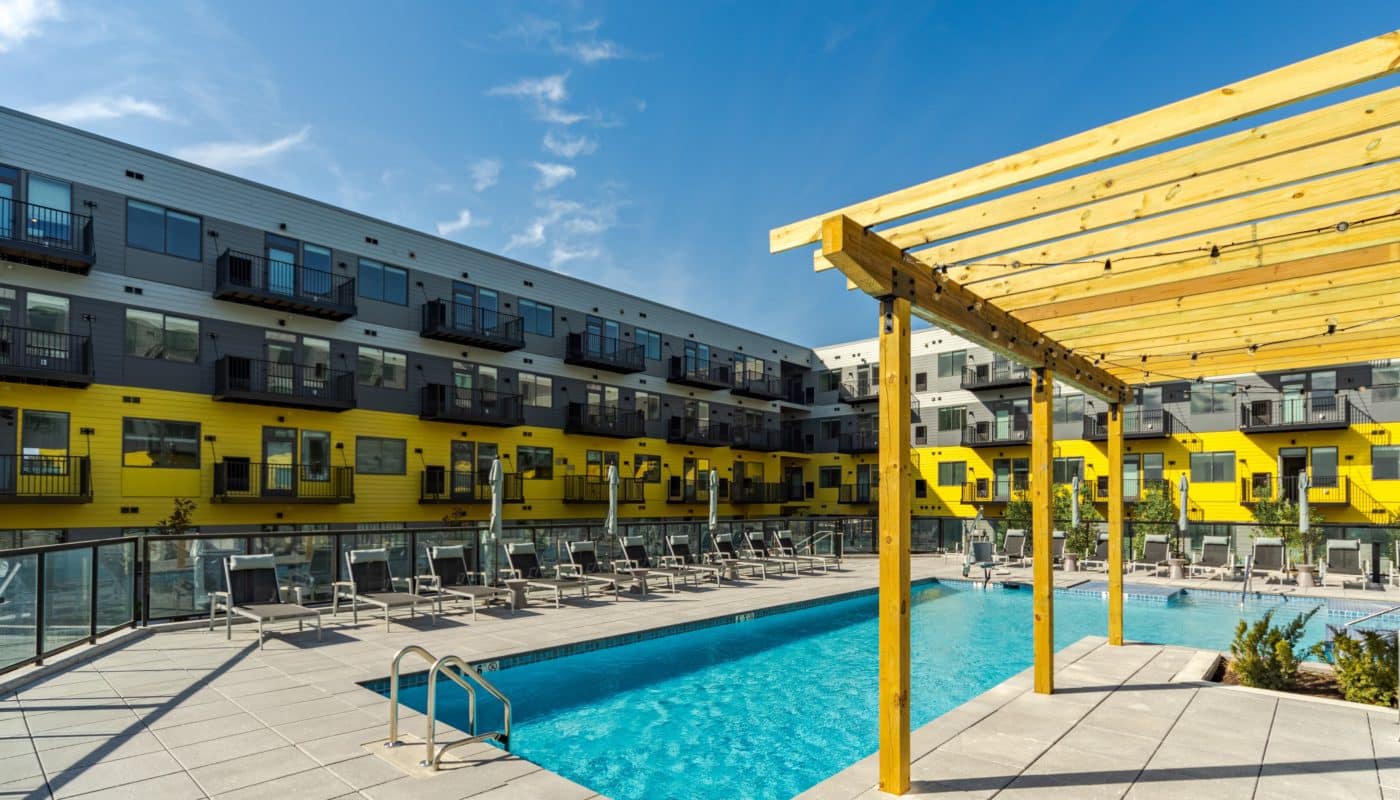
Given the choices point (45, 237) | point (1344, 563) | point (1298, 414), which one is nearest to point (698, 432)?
point (1298, 414)

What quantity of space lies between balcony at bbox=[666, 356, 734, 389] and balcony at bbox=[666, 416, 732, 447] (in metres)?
1.58

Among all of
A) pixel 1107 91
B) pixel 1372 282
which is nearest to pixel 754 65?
pixel 1107 91

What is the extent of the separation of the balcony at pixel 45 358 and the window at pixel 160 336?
1.06 meters

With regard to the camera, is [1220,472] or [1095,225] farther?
[1220,472]

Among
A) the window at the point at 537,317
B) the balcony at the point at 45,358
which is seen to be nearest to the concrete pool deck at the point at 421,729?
the balcony at the point at 45,358

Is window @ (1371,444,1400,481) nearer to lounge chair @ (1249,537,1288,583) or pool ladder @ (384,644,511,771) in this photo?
lounge chair @ (1249,537,1288,583)

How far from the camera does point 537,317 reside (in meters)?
27.4

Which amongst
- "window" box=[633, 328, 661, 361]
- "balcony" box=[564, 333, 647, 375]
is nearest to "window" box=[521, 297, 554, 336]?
"balcony" box=[564, 333, 647, 375]

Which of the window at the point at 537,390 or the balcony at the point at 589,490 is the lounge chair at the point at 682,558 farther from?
the window at the point at 537,390

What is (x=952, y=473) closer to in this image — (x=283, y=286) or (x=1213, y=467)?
(x=1213, y=467)

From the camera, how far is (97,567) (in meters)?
7.41

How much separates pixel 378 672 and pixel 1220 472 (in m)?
28.5

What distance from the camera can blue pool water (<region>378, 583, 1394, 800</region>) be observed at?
5.52 m

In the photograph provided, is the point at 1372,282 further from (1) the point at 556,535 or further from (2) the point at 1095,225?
(1) the point at 556,535
